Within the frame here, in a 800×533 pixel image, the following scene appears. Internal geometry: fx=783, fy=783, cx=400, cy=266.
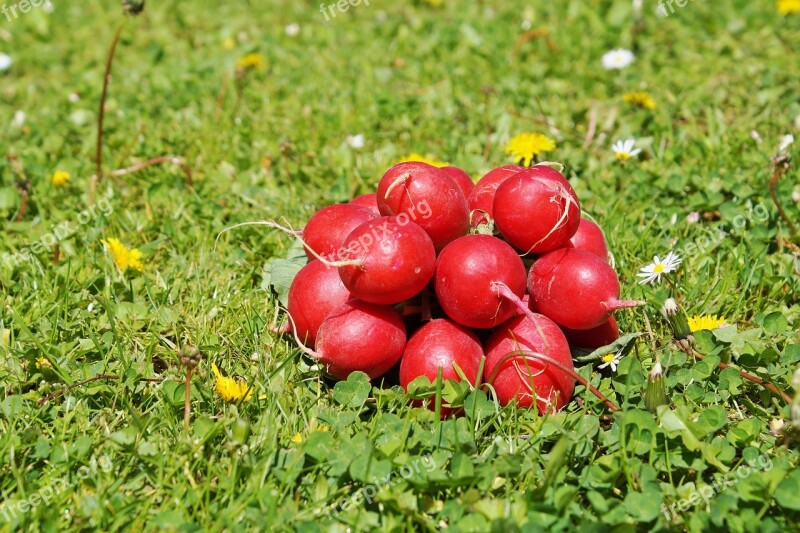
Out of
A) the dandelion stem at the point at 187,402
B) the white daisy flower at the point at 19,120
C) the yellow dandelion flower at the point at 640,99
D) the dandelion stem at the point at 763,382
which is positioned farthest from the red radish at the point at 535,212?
the white daisy flower at the point at 19,120

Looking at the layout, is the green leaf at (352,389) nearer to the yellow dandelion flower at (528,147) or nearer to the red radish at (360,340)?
the red radish at (360,340)

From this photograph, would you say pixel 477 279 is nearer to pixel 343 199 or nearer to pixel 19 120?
pixel 343 199

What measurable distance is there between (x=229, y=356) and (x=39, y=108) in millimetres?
2622

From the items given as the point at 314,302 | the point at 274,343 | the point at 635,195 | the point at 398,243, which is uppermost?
the point at 398,243

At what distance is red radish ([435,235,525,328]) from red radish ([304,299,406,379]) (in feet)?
0.55

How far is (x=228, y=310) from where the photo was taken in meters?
2.65

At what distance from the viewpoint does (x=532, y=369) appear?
6.98 ft

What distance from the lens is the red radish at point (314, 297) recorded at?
90.3 inches

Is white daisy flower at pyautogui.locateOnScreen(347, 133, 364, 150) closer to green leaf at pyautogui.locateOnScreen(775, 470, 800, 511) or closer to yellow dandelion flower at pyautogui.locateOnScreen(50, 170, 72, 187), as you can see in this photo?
yellow dandelion flower at pyautogui.locateOnScreen(50, 170, 72, 187)

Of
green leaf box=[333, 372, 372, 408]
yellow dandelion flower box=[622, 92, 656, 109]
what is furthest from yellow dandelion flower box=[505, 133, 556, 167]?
green leaf box=[333, 372, 372, 408]

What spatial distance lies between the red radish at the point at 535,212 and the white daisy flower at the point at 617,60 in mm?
2308

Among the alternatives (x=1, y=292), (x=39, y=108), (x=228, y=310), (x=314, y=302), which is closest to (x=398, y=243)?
(x=314, y=302)

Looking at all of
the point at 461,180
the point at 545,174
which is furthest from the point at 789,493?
the point at 461,180

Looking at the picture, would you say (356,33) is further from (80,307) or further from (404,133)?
(80,307)
